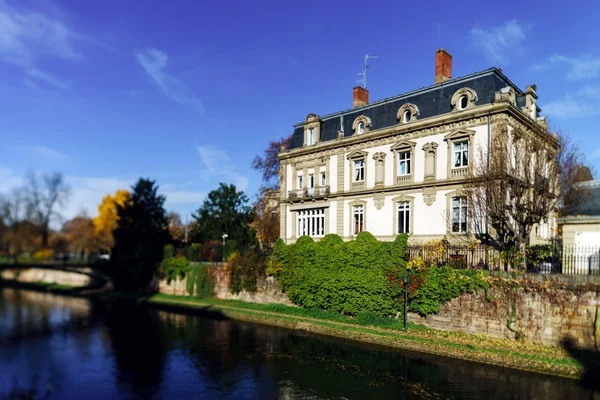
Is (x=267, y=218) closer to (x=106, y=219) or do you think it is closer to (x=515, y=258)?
(x=515, y=258)

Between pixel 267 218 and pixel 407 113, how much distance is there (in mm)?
20003

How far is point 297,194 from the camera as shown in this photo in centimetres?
3300

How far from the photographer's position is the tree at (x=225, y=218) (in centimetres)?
4288

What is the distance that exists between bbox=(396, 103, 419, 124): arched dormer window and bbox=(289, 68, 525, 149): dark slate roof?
1.11 feet

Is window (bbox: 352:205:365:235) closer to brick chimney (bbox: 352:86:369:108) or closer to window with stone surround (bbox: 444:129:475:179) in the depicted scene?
window with stone surround (bbox: 444:129:475:179)

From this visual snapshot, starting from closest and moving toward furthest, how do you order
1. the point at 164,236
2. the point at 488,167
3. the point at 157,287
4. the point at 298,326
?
the point at 488,167 → the point at 298,326 → the point at 157,287 → the point at 164,236

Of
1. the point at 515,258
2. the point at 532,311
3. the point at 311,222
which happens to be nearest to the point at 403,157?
the point at 311,222

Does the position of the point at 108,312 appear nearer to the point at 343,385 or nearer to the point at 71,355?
the point at 71,355

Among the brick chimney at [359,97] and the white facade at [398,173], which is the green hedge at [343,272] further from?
the brick chimney at [359,97]

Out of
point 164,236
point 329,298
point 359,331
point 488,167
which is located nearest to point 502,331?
point 359,331

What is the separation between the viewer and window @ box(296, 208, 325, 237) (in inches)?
1237

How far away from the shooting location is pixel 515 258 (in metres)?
18.6

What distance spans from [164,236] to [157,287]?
628cm

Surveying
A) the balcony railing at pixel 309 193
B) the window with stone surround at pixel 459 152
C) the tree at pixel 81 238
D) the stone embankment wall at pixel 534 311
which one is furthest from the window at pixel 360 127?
the tree at pixel 81 238
